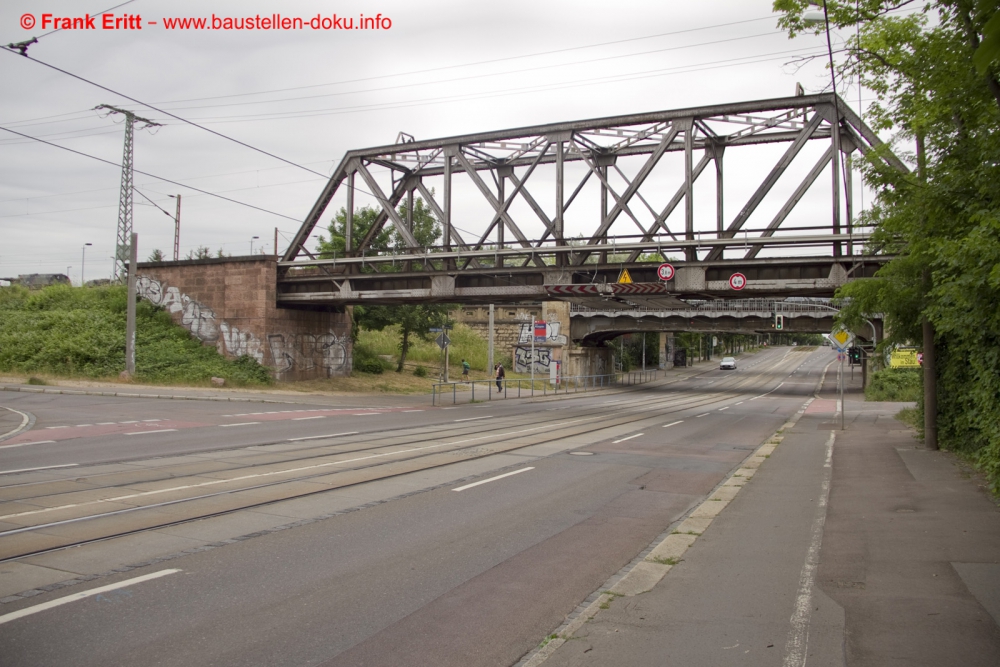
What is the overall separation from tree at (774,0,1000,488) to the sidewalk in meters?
1.75

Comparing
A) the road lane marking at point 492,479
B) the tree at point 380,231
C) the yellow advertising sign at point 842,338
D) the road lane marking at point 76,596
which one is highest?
the tree at point 380,231

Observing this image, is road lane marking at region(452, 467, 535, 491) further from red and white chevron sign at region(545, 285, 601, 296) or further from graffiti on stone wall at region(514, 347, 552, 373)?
graffiti on stone wall at region(514, 347, 552, 373)

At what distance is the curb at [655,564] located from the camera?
5152 mm

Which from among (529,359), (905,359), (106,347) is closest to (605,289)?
(106,347)

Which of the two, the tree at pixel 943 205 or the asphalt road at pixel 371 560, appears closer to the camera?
the asphalt road at pixel 371 560

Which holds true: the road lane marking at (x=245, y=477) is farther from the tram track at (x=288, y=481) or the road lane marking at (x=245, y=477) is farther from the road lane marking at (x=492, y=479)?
the road lane marking at (x=492, y=479)

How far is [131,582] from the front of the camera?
243 inches

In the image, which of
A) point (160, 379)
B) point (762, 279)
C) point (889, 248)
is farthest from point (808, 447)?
point (160, 379)

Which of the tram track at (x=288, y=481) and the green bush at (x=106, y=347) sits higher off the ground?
the green bush at (x=106, y=347)

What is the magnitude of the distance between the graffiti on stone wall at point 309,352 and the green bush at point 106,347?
4.02 ft

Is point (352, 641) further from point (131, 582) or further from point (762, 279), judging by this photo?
point (762, 279)

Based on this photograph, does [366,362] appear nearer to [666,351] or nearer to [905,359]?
[905,359]

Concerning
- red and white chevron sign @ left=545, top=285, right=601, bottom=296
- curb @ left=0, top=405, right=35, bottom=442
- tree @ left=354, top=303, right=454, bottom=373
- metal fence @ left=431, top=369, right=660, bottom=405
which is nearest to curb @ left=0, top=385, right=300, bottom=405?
curb @ left=0, top=405, right=35, bottom=442

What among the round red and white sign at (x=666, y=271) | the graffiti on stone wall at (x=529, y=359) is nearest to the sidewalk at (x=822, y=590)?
the round red and white sign at (x=666, y=271)
